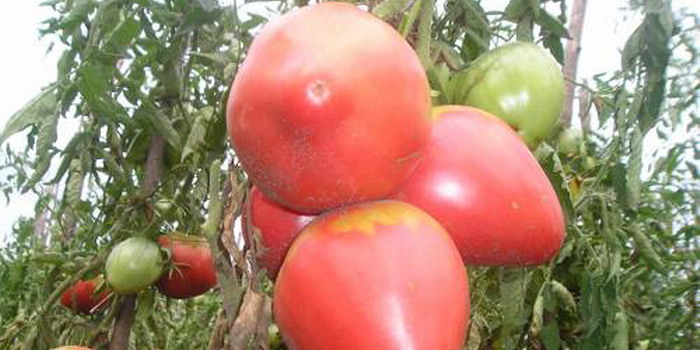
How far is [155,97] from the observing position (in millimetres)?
1352

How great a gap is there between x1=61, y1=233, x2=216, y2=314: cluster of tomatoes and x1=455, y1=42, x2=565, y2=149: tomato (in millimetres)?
709

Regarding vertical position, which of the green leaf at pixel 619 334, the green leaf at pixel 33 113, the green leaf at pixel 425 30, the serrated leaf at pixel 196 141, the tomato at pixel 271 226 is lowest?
the green leaf at pixel 619 334

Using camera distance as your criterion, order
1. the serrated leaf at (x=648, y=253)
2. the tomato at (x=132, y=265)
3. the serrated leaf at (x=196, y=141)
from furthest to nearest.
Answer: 1. the tomato at (x=132, y=265)
2. the serrated leaf at (x=648, y=253)
3. the serrated leaf at (x=196, y=141)

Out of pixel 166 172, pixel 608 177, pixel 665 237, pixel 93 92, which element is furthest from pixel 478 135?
pixel 665 237

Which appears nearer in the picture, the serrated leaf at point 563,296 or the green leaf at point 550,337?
the green leaf at point 550,337

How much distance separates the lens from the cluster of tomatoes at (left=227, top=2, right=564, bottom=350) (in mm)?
516

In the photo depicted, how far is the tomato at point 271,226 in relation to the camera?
63 cm

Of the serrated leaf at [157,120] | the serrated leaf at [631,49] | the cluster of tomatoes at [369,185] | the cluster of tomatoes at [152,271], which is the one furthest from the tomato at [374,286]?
the cluster of tomatoes at [152,271]

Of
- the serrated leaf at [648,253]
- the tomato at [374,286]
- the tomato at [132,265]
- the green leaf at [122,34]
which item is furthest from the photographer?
the tomato at [132,265]

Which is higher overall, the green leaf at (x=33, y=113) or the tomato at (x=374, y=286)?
the tomato at (x=374, y=286)

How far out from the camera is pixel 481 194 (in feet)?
1.96

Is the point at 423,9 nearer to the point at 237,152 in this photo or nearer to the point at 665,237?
the point at 237,152

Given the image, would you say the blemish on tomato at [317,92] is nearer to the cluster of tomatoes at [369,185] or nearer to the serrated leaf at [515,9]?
the cluster of tomatoes at [369,185]

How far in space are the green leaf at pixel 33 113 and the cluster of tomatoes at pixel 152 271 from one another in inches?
17.4
